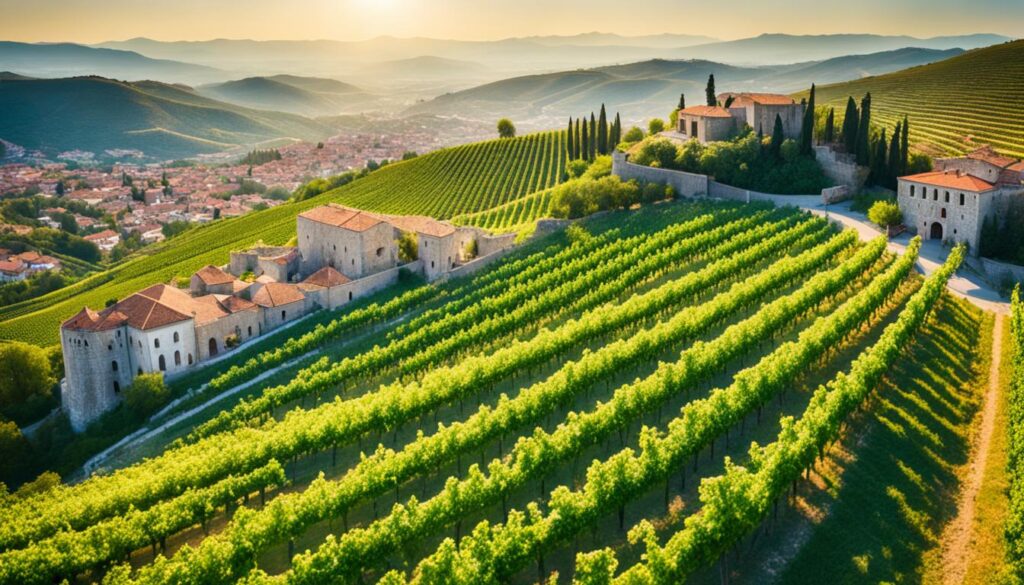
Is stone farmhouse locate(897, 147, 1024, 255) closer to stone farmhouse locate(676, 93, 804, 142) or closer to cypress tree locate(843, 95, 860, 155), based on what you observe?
cypress tree locate(843, 95, 860, 155)

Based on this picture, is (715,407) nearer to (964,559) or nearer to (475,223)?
(964,559)

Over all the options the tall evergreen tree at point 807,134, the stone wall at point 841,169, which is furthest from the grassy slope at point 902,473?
the tall evergreen tree at point 807,134

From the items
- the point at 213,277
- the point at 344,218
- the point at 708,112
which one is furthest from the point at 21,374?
the point at 708,112

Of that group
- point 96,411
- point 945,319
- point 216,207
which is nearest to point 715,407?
point 945,319

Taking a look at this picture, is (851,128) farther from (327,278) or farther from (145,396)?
(145,396)

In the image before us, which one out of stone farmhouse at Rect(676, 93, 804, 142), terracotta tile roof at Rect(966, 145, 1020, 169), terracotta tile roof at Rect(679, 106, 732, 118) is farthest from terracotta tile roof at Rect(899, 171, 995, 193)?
terracotta tile roof at Rect(679, 106, 732, 118)

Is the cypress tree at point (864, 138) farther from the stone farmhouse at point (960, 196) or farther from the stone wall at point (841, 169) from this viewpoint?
the stone farmhouse at point (960, 196)
